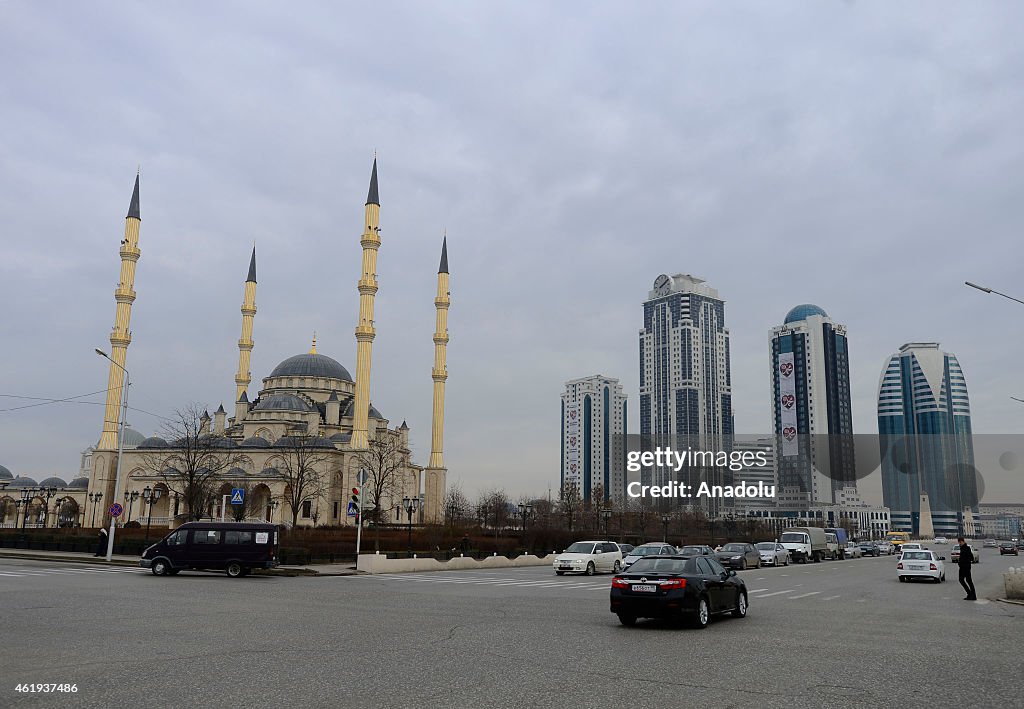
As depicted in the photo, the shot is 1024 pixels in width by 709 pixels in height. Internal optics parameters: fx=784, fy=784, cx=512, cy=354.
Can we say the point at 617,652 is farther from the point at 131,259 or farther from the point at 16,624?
the point at 131,259

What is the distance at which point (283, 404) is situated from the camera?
96188mm

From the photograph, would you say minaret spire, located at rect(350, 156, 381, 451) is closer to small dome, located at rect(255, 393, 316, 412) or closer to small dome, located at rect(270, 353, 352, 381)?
small dome, located at rect(255, 393, 316, 412)

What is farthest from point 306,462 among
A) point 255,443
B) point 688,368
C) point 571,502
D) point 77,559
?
point 688,368

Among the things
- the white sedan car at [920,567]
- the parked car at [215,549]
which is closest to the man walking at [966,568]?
the white sedan car at [920,567]

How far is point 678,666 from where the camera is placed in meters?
9.78

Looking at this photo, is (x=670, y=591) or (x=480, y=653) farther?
(x=670, y=591)

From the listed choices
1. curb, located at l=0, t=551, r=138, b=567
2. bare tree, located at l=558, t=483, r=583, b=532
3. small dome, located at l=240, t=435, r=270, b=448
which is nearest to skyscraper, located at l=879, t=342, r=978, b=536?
bare tree, located at l=558, t=483, r=583, b=532

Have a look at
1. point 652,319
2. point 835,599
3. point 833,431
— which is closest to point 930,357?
point 833,431

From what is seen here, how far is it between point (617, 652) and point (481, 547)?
1608 inches

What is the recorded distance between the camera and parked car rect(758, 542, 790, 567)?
44.1m

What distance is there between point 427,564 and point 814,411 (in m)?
160

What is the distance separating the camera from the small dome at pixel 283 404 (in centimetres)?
9588

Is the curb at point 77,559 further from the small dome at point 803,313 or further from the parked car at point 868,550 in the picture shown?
the small dome at point 803,313

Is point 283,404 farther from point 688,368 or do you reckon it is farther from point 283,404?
point 688,368
